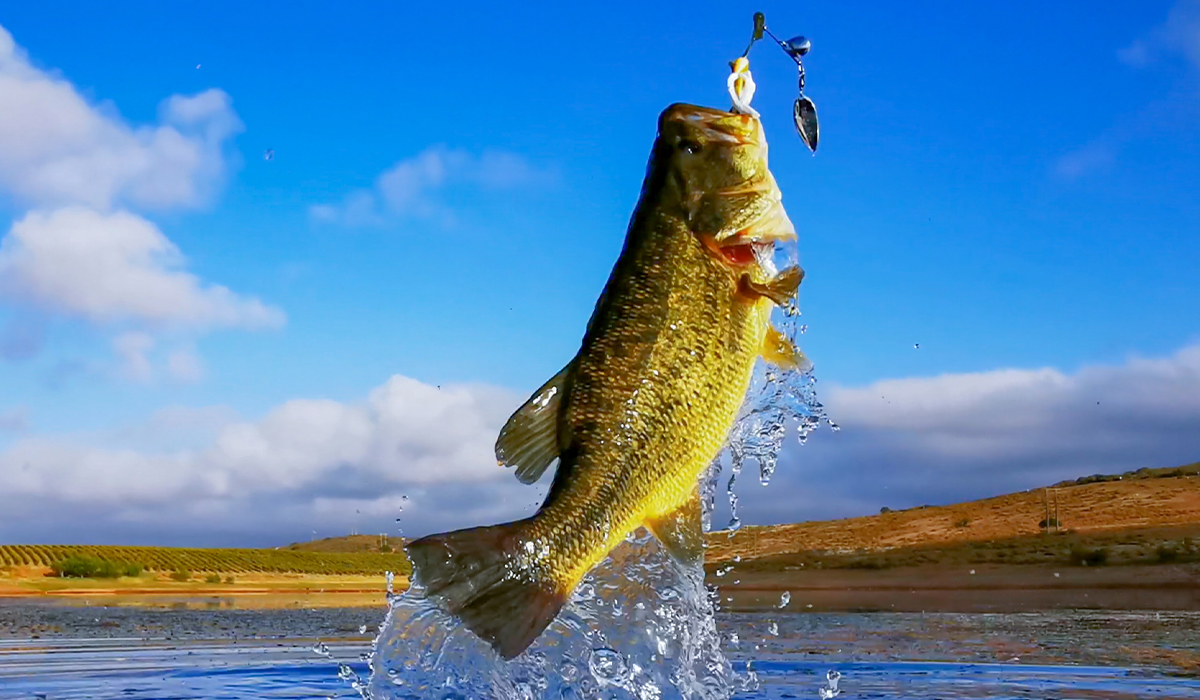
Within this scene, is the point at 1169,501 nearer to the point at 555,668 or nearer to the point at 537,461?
the point at 555,668

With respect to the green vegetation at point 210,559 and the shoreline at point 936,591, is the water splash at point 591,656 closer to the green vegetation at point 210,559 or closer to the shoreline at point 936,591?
the shoreline at point 936,591

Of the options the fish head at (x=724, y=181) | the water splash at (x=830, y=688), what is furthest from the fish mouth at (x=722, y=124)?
the water splash at (x=830, y=688)

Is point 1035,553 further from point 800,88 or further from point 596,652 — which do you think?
point 800,88

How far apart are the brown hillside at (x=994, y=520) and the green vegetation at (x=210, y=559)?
64.8 feet

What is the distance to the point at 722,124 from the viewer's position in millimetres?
5031

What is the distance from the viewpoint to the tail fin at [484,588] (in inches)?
167

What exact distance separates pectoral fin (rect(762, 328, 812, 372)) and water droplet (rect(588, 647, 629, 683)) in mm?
3446

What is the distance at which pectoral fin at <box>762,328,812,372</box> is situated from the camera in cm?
503

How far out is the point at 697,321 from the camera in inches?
190

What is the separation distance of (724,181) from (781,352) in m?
0.74

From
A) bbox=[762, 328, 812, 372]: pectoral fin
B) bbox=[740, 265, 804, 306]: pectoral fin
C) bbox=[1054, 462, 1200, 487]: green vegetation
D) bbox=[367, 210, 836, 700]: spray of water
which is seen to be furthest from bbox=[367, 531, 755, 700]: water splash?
bbox=[1054, 462, 1200, 487]: green vegetation

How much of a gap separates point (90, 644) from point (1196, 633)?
12.6 metres

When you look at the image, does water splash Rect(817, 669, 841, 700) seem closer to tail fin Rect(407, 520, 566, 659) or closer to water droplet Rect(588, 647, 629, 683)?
water droplet Rect(588, 647, 629, 683)

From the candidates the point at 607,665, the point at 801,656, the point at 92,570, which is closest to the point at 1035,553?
the point at 801,656
